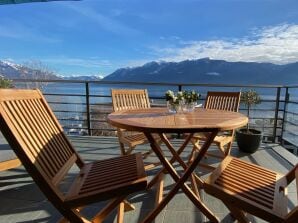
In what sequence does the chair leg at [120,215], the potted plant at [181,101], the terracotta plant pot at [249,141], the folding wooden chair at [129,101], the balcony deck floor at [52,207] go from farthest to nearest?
1. the terracotta plant pot at [249,141]
2. the folding wooden chair at [129,101]
3. the potted plant at [181,101]
4. the balcony deck floor at [52,207]
5. the chair leg at [120,215]

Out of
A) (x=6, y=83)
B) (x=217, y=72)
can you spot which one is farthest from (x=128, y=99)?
(x=217, y=72)

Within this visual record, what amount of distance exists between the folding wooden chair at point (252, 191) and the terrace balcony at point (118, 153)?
0.48 metres

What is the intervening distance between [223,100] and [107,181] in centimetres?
232

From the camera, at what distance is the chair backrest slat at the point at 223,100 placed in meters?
3.27

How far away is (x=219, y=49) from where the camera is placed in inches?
1170

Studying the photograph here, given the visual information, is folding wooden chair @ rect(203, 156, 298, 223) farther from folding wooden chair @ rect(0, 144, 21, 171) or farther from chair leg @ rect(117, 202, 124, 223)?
folding wooden chair @ rect(0, 144, 21, 171)

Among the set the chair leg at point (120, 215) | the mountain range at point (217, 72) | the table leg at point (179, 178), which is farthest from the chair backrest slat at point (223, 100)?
the mountain range at point (217, 72)

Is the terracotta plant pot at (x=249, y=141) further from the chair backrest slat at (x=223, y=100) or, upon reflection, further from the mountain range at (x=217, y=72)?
the mountain range at (x=217, y=72)

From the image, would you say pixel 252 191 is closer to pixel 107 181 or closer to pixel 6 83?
pixel 107 181

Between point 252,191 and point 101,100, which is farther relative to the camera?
point 101,100

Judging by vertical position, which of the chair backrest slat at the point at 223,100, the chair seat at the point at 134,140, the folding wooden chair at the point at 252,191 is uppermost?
the chair backrest slat at the point at 223,100

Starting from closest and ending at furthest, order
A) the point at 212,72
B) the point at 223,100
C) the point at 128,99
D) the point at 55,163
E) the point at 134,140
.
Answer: the point at 55,163 < the point at 134,140 < the point at 128,99 < the point at 223,100 < the point at 212,72

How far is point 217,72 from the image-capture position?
26.9 m

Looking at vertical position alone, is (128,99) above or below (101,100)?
above
